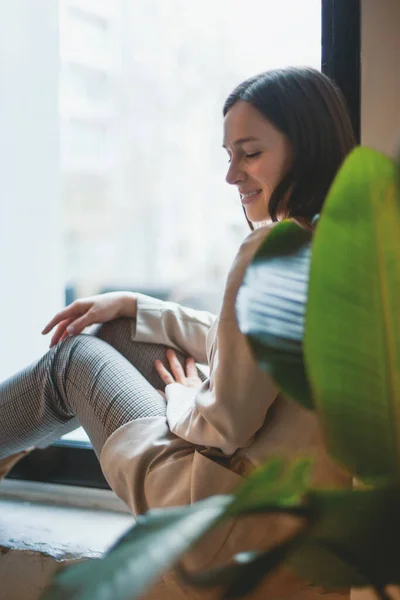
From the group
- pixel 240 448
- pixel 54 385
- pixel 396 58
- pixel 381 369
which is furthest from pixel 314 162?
pixel 381 369

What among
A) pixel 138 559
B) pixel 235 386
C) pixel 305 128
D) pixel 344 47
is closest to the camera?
pixel 138 559

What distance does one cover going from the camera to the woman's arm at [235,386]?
2.64ft

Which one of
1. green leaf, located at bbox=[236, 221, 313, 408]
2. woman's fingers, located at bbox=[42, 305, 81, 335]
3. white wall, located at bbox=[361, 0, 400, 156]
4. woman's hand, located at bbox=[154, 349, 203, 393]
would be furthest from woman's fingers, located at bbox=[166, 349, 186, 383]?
green leaf, located at bbox=[236, 221, 313, 408]

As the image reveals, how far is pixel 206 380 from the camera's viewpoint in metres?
0.89

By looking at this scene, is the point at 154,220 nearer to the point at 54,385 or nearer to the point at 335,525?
the point at 54,385

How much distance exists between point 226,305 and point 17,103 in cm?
98

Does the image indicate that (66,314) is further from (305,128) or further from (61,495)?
(305,128)

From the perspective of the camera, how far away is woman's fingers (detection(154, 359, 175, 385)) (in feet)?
3.77

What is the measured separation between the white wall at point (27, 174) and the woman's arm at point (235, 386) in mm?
860

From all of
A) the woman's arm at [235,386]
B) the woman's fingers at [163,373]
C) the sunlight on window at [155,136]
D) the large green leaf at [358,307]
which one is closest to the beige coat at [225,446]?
the woman's arm at [235,386]

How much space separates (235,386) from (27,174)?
97 centimetres

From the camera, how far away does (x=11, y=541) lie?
3.89 ft

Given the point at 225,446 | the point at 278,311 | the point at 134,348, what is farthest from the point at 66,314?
the point at 278,311

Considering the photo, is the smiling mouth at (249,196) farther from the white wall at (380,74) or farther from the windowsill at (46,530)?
the windowsill at (46,530)
